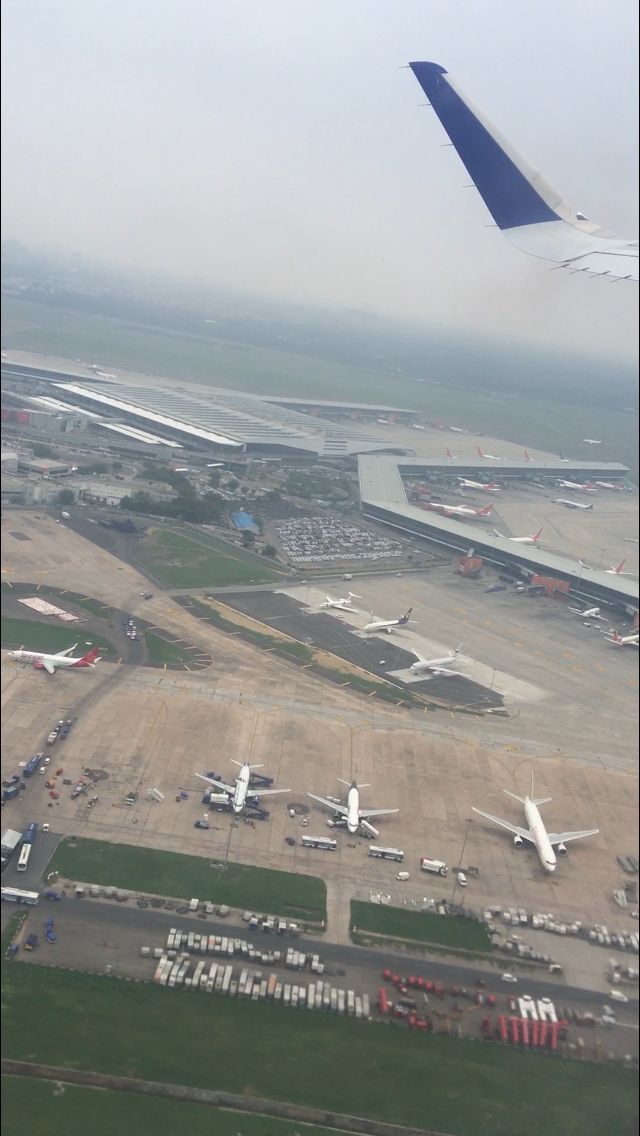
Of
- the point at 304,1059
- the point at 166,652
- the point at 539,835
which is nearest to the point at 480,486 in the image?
the point at 166,652

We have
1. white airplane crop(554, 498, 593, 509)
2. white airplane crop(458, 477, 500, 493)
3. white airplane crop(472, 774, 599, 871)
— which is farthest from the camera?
white airplane crop(458, 477, 500, 493)

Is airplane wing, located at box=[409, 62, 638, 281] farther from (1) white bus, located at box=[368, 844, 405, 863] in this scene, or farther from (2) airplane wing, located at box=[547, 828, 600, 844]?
(2) airplane wing, located at box=[547, 828, 600, 844]

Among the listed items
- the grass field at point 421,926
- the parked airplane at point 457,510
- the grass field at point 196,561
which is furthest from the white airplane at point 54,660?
the parked airplane at point 457,510

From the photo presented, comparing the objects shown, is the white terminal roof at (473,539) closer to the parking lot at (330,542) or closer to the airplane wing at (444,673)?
the parking lot at (330,542)

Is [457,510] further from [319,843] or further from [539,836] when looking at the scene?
[319,843]

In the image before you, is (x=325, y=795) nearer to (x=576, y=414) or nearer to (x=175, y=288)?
A: (x=576, y=414)

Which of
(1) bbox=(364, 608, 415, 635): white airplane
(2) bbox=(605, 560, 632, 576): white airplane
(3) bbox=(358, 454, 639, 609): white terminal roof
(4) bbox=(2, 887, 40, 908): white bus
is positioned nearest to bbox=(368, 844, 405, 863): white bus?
(4) bbox=(2, 887, 40, 908): white bus
